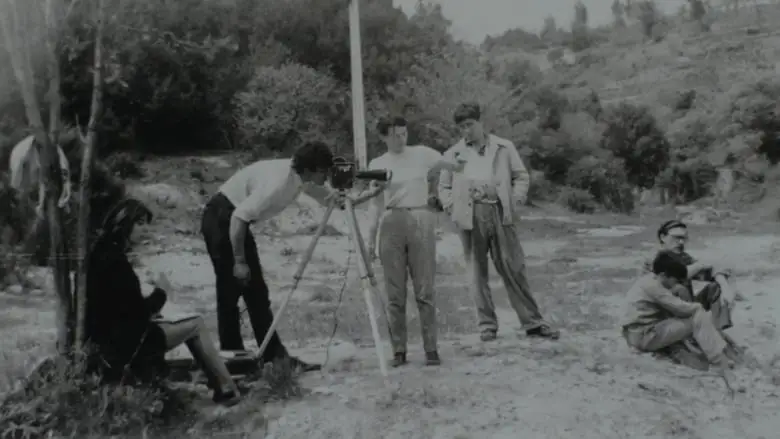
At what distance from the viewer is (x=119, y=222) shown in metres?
3.30

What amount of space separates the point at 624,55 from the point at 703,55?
1.42 meters

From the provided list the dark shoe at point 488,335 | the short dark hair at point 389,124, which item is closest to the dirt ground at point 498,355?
the dark shoe at point 488,335

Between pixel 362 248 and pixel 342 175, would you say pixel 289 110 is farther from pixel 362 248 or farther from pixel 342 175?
pixel 362 248

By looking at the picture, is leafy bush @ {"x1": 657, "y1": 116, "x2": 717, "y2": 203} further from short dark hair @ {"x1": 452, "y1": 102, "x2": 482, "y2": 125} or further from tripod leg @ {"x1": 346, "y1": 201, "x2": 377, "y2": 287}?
tripod leg @ {"x1": 346, "y1": 201, "x2": 377, "y2": 287}

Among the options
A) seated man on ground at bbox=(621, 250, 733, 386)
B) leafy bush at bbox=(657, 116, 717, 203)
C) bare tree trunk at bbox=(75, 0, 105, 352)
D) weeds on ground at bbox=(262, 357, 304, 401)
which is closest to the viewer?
bare tree trunk at bbox=(75, 0, 105, 352)

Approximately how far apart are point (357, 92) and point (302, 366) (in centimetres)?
212

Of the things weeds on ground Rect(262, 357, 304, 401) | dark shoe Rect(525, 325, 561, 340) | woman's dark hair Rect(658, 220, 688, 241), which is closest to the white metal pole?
dark shoe Rect(525, 325, 561, 340)

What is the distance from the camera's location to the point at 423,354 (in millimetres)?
4574

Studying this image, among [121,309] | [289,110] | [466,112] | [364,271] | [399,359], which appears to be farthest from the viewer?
[289,110]

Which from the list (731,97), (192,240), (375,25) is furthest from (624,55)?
(192,240)

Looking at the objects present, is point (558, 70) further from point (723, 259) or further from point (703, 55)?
point (723, 259)

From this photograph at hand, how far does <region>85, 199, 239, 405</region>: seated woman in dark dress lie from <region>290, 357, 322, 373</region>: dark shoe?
2.58 feet

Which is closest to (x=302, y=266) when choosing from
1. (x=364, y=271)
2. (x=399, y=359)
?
(x=364, y=271)

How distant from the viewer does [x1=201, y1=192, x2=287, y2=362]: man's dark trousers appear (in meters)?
3.87
